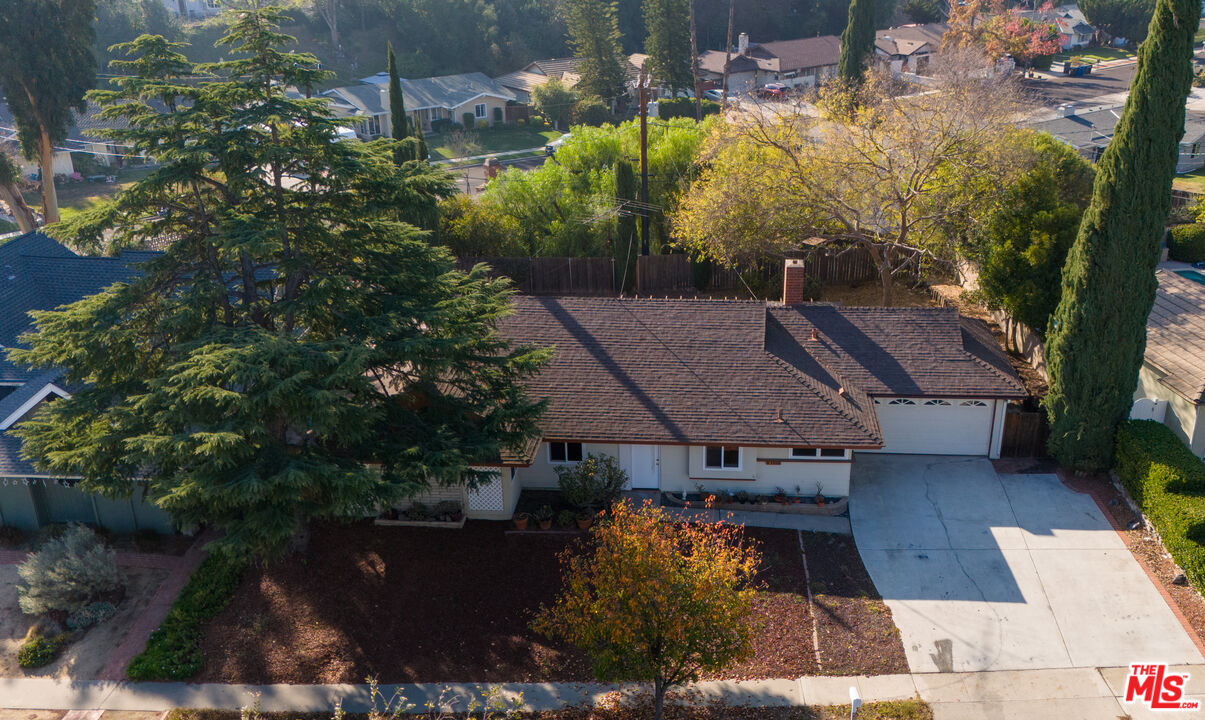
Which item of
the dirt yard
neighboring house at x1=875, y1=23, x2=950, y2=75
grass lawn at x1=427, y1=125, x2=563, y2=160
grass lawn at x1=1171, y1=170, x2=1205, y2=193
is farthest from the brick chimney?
neighboring house at x1=875, y1=23, x2=950, y2=75

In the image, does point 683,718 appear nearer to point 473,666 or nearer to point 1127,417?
point 473,666

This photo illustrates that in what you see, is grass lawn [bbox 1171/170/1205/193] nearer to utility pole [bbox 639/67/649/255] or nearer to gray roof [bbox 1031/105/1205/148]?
gray roof [bbox 1031/105/1205/148]

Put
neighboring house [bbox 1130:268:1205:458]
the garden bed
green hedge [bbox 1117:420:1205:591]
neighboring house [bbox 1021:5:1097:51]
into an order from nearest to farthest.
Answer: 1. green hedge [bbox 1117:420:1205:591]
2. the garden bed
3. neighboring house [bbox 1130:268:1205:458]
4. neighboring house [bbox 1021:5:1097:51]

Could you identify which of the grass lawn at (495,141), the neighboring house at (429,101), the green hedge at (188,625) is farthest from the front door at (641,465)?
the neighboring house at (429,101)

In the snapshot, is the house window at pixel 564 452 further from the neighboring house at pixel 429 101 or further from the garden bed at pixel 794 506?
the neighboring house at pixel 429 101

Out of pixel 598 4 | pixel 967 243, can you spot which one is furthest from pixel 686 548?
pixel 598 4
